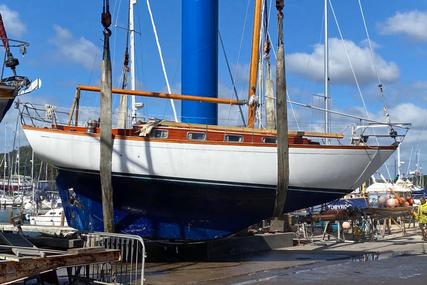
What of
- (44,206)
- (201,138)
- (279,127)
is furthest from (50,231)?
(44,206)

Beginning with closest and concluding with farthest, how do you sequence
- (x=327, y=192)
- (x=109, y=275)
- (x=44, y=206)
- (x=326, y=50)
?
(x=109, y=275) → (x=327, y=192) → (x=326, y=50) → (x=44, y=206)

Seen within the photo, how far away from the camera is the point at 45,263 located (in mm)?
7094

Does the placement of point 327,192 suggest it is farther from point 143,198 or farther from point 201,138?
point 143,198

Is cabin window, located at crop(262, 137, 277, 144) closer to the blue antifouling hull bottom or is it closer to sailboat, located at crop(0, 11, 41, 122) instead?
the blue antifouling hull bottom

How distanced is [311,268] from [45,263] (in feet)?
22.8

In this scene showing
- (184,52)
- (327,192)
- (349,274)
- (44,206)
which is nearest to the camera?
(349,274)

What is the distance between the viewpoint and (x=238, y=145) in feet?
44.7

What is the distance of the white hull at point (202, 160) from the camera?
13648mm

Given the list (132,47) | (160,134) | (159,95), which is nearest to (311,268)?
(160,134)

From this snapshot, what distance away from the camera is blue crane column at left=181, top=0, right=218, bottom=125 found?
1702 centimetres

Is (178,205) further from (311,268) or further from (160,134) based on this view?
(311,268)

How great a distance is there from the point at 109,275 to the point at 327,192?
22.4ft

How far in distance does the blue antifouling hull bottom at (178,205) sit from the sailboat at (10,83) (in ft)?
12.1

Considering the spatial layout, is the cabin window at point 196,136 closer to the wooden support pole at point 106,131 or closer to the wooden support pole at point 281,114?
the wooden support pole at point 281,114
